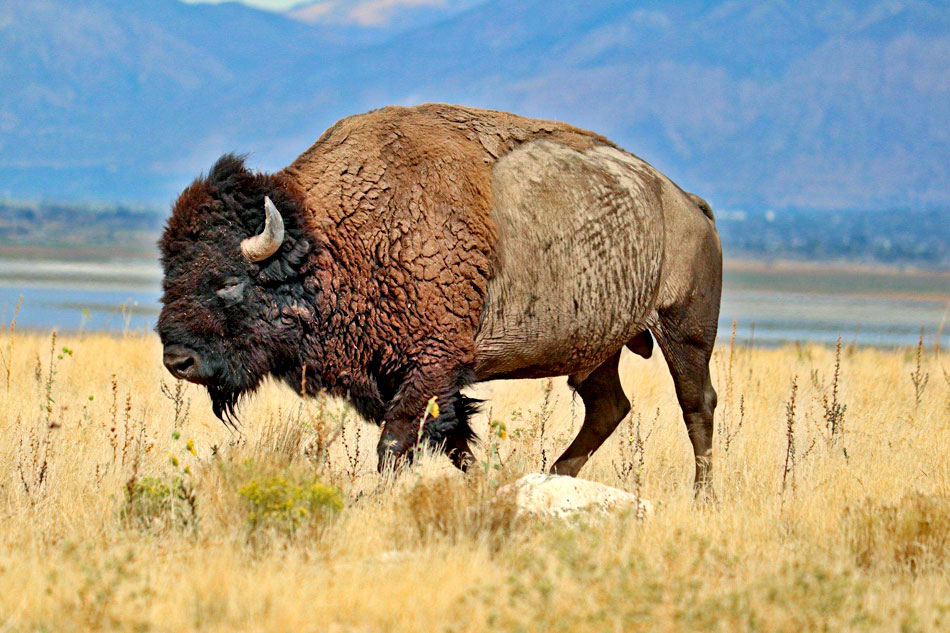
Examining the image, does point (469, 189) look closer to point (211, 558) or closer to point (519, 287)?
point (519, 287)

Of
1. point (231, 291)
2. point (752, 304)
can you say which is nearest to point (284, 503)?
point (231, 291)

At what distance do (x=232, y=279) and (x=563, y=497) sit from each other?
2156 mm

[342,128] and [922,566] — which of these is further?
[342,128]

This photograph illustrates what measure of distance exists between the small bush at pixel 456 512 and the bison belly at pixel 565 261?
1.33 m

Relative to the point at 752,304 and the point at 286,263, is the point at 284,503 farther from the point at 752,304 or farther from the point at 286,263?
the point at 752,304

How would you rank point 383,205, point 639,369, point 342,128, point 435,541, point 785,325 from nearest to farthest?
1. point 435,541
2. point 383,205
3. point 342,128
4. point 639,369
5. point 785,325

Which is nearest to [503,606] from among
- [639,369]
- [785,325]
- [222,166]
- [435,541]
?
[435,541]

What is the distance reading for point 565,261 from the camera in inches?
291

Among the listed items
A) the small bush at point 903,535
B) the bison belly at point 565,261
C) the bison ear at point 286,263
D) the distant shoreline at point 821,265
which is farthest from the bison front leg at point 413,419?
the distant shoreline at point 821,265

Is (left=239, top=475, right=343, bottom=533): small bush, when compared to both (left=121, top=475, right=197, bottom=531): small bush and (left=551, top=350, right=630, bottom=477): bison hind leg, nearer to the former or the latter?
(left=121, top=475, right=197, bottom=531): small bush

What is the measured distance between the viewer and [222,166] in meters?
7.05

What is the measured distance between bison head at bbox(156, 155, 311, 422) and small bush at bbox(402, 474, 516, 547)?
53.9 inches

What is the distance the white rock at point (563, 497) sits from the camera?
6.15 metres

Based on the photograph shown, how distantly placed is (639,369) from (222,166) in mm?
7415
